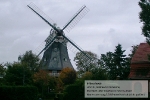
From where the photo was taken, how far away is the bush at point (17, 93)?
42.6 metres

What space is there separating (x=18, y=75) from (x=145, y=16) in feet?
127

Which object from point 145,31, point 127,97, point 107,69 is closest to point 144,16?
point 145,31

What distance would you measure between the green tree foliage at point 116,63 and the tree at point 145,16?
19.1 m

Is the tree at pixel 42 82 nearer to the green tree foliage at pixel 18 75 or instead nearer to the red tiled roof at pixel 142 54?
the green tree foliage at pixel 18 75

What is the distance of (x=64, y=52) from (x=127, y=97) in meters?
61.0

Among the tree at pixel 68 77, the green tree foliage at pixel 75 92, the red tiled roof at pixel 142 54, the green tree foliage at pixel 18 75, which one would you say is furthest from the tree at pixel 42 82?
the red tiled roof at pixel 142 54

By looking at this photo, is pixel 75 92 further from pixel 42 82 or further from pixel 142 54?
pixel 42 82

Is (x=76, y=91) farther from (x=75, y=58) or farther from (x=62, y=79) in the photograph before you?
(x=75, y=58)

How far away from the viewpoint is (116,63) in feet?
178

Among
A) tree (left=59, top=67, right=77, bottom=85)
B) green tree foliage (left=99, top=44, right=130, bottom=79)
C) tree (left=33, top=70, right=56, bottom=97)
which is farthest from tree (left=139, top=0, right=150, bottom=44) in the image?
tree (left=59, top=67, right=77, bottom=85)

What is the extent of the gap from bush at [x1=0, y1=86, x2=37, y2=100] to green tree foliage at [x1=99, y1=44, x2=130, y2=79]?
470 inches

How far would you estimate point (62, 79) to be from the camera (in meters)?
82.7

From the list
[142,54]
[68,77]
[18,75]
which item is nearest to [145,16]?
[142,54]

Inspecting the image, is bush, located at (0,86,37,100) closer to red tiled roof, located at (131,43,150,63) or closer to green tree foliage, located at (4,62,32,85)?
red tiled roof, located at (131,43,150,63)
